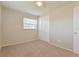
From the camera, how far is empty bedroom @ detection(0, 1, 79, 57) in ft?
10.8

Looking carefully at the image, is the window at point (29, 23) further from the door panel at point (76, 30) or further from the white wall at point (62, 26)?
the door panel at point (76, 30)

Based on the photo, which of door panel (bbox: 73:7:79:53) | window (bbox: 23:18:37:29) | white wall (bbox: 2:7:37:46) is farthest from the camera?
window (bbox: 23:18:37:29)

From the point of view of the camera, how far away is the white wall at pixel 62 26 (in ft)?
11.9

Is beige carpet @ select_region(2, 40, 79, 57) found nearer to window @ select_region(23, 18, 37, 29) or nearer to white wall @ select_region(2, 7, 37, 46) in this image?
white wall @ select_region(2, 7, 37, 46)

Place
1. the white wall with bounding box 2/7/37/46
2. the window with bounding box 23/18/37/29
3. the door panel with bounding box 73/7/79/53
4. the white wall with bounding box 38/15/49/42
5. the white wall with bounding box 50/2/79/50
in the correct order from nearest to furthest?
the door panel with bounding box 73/7/79/53, the white wall with bounding box 50/2/79/50, the white wall with bounding box 2/7/37/46, the window with bounding box 23/18/37/29, the white wall with bounding box 38/15/49/42

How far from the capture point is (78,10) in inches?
126

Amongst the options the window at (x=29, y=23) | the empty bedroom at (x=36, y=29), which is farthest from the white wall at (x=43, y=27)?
the window at (x=29, y=23)

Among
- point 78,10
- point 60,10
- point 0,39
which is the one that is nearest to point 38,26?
point 60,10

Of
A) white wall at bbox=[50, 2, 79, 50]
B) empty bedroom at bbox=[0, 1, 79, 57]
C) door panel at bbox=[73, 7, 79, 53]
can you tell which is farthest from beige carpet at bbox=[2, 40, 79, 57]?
white wall at bbox=[50, 2, 79, 50]

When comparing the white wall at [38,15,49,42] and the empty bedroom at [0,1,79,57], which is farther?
the white wall at [38,15,49,42]

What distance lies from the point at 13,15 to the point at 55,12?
2.55 metres

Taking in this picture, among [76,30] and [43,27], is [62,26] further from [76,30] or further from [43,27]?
[43,27]

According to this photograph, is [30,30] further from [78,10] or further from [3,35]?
[78,10]

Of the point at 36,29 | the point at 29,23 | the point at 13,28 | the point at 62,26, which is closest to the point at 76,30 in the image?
the point at 62,26
